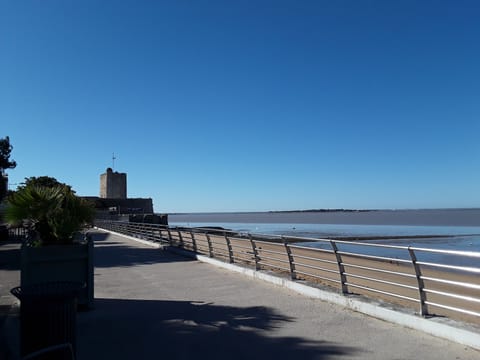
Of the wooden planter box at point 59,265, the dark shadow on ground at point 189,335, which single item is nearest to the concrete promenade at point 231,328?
the dark shadow on ground at point 189,335

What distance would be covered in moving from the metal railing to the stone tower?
71.3 m

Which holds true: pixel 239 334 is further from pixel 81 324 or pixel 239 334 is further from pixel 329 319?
pixel 81 324

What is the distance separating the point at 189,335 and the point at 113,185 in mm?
101983

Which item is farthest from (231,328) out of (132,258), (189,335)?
(132,258)

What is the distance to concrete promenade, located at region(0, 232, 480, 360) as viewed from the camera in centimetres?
548

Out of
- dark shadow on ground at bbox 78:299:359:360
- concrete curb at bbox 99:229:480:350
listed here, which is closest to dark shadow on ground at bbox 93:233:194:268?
concrete curb at bbox 99:229:480:350

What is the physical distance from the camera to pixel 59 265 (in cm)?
782

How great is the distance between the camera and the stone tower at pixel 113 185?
340ft

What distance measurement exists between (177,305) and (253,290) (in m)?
1.92

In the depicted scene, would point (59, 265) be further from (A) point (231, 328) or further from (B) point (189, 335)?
(A) point (231, 328)

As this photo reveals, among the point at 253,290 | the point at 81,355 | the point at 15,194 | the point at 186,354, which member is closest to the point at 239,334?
the point at 186,354

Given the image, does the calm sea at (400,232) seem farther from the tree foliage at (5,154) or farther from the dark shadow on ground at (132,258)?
the tree foliage at (5,154)

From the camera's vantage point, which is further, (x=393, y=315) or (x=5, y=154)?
(x=5, y=154)

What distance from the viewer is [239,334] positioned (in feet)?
20.8
